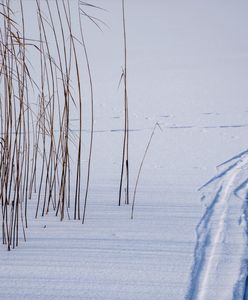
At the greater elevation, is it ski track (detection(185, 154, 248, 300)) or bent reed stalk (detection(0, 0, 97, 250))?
bent reed stalk (detection(0, 0, 97, 250))

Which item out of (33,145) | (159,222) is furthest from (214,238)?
(33,145)

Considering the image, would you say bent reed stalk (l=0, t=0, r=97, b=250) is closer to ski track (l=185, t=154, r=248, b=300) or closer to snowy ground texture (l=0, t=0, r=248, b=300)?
snowy ground texture (l=0, t=0, r=248, b=300)

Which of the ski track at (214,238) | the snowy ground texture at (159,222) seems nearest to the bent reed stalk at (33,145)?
the snowy ground texture at (159,222)

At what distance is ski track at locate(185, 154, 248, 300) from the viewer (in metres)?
1.02

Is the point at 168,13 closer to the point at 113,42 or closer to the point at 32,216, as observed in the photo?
the point at 113,42

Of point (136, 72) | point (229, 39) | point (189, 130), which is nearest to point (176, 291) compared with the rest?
point (189, 130)

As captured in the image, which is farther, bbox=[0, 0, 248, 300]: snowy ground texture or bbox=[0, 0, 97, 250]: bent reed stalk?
bbox=[0, 0, 97, 250]: bent reed stalk

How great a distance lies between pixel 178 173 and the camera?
81.4 inches

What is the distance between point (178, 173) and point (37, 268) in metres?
1.05

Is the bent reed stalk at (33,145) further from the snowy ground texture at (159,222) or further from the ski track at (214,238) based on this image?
the ski track at (214,238)

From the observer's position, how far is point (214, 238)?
1278 millimetres

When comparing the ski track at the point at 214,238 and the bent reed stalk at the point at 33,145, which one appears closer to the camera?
the ski track at the point at 214,238

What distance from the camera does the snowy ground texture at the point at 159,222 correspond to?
3.43 feet

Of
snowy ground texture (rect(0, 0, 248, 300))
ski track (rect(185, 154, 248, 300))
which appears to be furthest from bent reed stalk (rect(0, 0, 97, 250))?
ski track (rect(185, 154, 248, 300))
